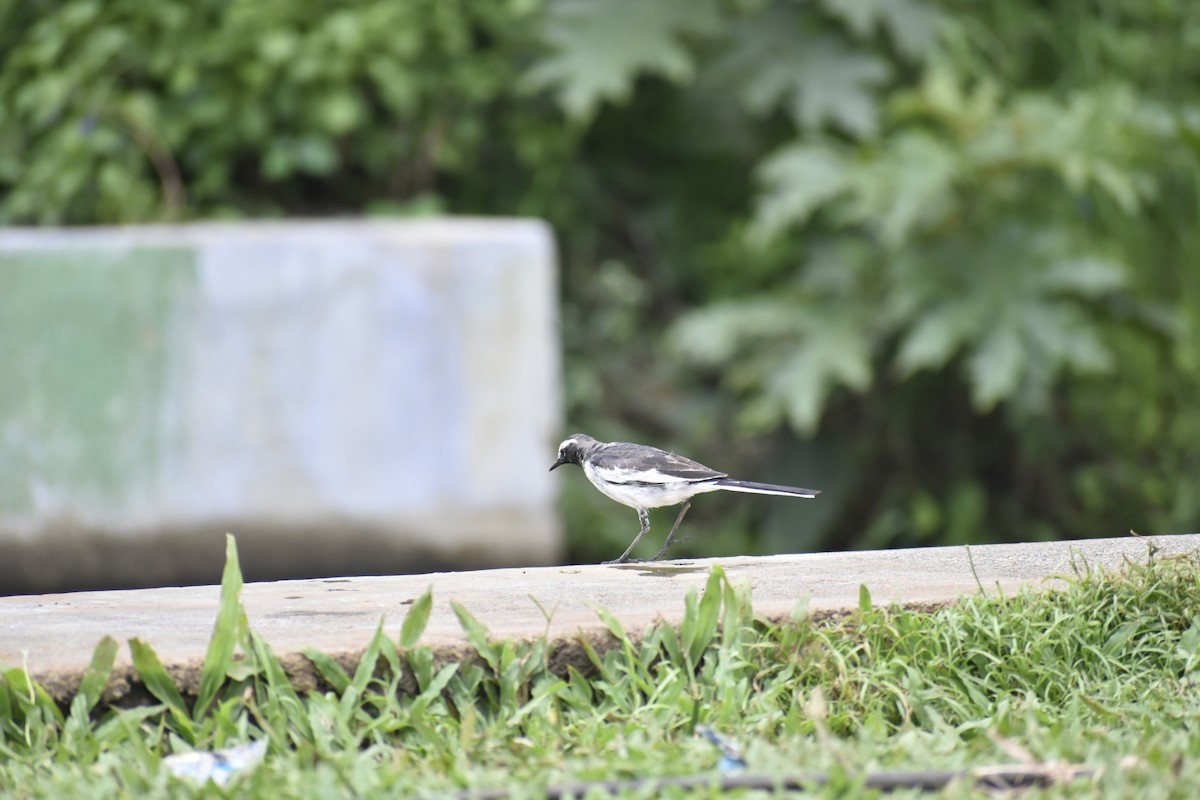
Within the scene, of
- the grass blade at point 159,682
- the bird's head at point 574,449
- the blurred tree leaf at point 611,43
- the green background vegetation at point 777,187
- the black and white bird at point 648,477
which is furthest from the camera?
the blurred tree leaf at point 611,43

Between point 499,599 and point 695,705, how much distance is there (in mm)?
543

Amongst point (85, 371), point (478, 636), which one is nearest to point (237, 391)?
point (85, 371)

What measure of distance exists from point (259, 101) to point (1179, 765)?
4.76m

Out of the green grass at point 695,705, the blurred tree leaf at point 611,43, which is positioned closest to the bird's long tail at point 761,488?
the green grass at point 695,705

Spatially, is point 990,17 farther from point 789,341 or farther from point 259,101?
point 259,101

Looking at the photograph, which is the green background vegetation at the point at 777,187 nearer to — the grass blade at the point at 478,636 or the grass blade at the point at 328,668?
the grass blade at the point at 478,636

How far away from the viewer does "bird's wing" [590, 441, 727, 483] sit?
2.68m

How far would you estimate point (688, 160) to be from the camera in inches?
250

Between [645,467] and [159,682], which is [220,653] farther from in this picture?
[645,467]

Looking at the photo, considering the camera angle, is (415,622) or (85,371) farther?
(85,371)

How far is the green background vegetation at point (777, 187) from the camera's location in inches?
206

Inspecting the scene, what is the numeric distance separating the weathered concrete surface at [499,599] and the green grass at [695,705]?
5 cm

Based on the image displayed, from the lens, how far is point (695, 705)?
7.79ft

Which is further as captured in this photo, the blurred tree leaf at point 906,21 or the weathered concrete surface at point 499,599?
the blurred tree leaf at point 906,21
